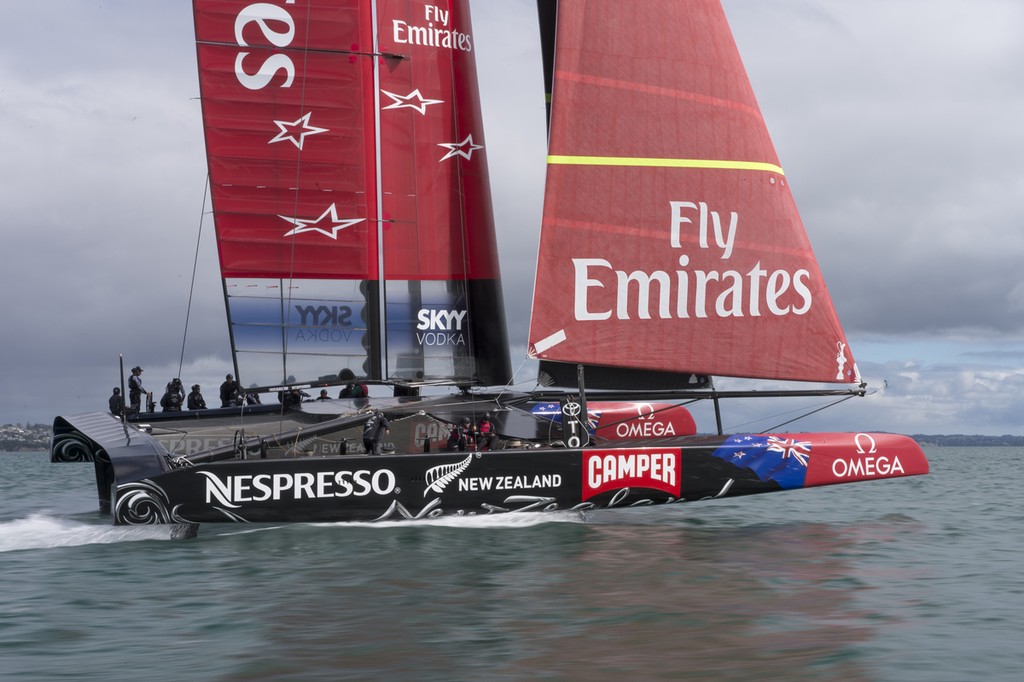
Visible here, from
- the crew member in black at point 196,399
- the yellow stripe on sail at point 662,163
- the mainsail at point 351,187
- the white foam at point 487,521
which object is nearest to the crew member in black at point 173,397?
the crew member in black at point 196,399

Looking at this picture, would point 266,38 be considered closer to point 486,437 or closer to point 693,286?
point 486,437

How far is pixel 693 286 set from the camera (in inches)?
533

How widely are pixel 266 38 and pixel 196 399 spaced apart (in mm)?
6291

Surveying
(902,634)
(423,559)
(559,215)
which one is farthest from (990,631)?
(559,215)

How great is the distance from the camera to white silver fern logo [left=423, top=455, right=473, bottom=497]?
12305 mm

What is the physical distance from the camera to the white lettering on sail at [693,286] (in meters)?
13.3

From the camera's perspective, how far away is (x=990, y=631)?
8.11m

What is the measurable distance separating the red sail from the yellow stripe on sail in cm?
2

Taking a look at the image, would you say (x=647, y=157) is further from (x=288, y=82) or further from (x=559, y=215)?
(x=288, y=82)

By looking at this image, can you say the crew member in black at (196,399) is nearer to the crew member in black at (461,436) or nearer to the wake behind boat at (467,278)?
the wake behind boat at (467,278)

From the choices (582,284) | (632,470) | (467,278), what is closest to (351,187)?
(467,278)

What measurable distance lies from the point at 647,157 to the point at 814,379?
3.41 metres

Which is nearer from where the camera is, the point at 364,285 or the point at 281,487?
the point at 281,487

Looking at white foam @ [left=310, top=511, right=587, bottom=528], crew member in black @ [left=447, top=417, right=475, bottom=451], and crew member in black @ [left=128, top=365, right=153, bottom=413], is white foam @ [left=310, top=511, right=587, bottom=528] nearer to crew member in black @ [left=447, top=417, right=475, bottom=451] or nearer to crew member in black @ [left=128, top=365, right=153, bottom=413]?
crew member in black @ [left=447, top=417, right=475, bottom=451]
